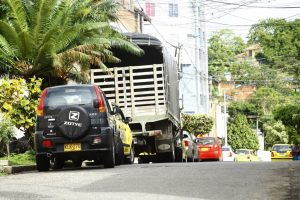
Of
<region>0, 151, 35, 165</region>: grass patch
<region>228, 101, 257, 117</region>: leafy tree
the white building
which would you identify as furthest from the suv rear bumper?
<region>228, 101, 257, 117</region>: leafy tree

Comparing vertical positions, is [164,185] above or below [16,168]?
below

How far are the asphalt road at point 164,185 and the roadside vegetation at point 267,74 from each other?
68.7m

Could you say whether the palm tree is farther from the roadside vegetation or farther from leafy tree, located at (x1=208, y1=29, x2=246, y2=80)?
leafy tree, located at (x1=208, y1=29, x2=246, y2=80)

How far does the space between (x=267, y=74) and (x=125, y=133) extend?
78.3m

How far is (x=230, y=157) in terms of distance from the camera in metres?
51.4

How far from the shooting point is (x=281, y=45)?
93.9m

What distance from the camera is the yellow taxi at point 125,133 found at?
2064 centimetres

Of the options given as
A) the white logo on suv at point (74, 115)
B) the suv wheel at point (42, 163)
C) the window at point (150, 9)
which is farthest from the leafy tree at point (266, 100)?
the white logo on suv at point (74, 115)

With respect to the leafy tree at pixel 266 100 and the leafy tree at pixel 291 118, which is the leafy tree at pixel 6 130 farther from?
the leafy tree at pixel 266 100

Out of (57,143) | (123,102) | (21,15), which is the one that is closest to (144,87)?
(123,102)

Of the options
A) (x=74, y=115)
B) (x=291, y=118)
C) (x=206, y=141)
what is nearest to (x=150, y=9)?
(x=291, y=118)

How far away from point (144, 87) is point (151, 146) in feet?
8.07

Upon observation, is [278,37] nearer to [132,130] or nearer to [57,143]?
[132,130]

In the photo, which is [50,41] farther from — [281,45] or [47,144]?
[281,45]
